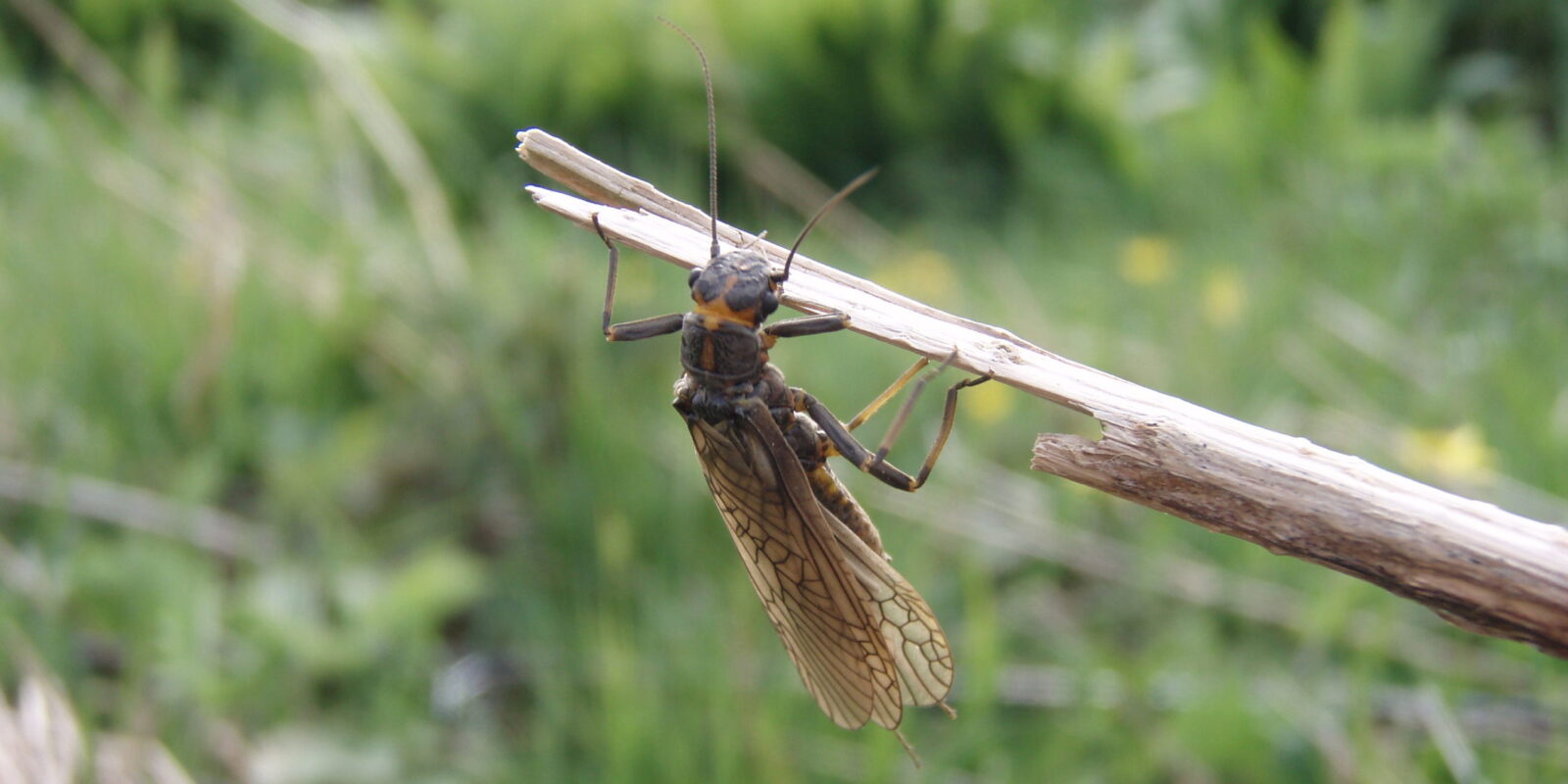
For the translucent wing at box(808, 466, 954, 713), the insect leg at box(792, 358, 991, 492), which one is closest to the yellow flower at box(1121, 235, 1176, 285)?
the insect leg at box(792, 358, 991, 492)

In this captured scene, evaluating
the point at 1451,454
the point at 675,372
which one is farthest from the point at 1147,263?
the point at 675,372

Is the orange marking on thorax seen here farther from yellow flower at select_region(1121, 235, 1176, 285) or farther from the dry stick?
yellow flower at select_region(1121, 235, 1176, 285)

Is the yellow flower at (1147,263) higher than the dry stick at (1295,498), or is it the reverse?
the yellow flower at (1147,263)

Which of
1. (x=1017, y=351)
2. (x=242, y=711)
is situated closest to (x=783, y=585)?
(x=1017, y=351)

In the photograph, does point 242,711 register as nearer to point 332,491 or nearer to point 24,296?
point 332,491

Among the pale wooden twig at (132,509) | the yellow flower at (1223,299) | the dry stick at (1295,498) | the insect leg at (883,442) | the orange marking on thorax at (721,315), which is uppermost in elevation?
the yellow flower at (1223,299)

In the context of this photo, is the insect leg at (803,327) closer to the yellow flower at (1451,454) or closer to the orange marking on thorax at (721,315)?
the orange marking on thorax at (721,315)

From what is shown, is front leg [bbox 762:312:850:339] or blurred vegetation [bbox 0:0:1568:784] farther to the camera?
blurred vegetation [bbox 0:0:1568:784]

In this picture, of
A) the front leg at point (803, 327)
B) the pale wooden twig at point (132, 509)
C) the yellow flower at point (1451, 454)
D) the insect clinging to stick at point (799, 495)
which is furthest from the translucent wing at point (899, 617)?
the pale wooden twig at point (132, 509)

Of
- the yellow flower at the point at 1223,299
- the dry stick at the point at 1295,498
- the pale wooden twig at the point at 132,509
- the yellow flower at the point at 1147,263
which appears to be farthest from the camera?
the yellow flower at the point at 1147,263
